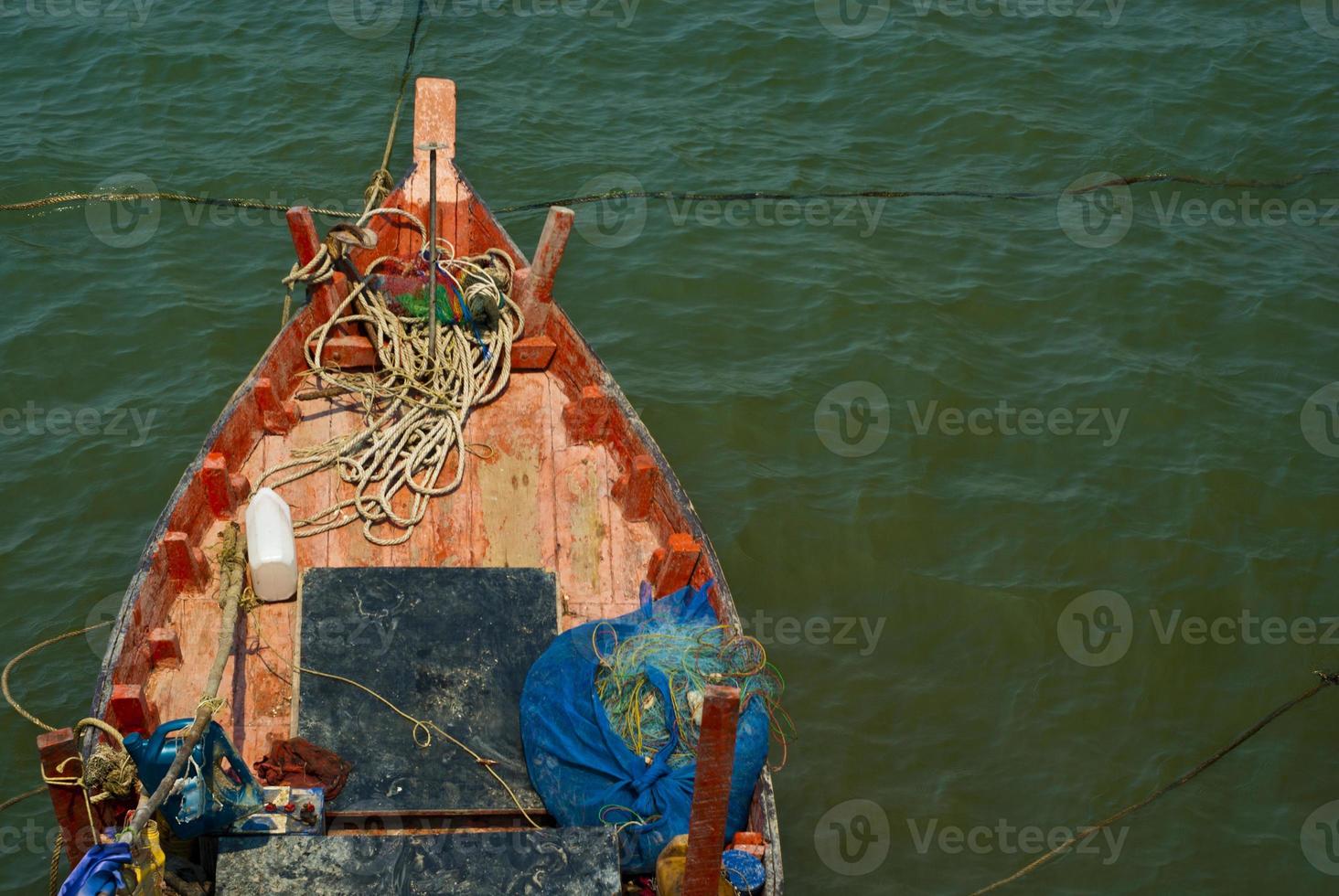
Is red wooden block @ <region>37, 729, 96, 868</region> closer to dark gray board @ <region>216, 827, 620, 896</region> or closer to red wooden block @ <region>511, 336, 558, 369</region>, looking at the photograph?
dark gray board @ <region>216, 827, 620, 896</region>

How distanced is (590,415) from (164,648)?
10.1 feet

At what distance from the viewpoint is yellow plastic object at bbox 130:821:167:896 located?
468 cm

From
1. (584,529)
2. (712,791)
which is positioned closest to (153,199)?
(584,529)

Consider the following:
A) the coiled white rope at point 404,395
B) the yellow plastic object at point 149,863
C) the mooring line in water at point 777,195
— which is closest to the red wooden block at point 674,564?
the coiled white rope at point 404,395

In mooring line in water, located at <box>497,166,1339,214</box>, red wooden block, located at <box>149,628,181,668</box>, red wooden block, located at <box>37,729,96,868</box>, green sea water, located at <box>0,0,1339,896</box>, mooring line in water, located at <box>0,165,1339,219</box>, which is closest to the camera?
red wooden block, located at <box>37,729,96,868</box>

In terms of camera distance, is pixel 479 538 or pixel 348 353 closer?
pixel 479 538

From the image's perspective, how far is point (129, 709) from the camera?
18.9ft

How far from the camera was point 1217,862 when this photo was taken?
316 inches

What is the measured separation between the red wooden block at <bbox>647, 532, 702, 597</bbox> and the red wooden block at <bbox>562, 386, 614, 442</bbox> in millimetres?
1241

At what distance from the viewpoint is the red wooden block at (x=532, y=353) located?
343 inches

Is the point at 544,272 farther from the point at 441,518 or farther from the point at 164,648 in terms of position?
the point at 164,648

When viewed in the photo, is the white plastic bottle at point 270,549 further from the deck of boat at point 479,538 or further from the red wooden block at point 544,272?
the red wooden block at point 544,272

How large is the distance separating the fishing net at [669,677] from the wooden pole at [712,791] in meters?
0.97

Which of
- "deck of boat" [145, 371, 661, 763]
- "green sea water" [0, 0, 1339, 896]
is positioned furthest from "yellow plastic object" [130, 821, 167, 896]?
"green sea water" [0, 0, 1339, 896]
